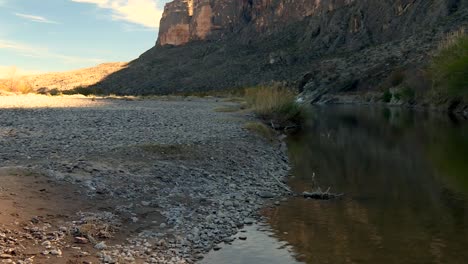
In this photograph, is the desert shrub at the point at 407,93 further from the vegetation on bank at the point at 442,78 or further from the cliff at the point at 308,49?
the cliff at the point at 308,49

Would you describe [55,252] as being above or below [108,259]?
above

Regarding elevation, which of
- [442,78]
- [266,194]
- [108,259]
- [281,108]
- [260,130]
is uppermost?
[442,78]

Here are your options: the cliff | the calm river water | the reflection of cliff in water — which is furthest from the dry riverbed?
the cliff

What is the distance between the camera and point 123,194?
9.41 meters

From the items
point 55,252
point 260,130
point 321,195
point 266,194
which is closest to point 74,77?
point 260,130

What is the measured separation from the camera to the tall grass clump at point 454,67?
3738 centimetres

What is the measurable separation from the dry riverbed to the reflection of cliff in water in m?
1.15

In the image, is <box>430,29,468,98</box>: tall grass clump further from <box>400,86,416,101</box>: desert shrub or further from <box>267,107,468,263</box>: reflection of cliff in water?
<box>267,107,468,263</box>: reflection of cliff in water

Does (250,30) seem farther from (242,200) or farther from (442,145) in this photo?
(242,200)

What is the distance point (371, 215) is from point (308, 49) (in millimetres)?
90246

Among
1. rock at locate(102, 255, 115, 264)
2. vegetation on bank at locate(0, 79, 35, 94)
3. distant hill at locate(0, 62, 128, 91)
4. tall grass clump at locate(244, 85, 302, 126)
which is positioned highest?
distant hill at locate(0, 62, 128, 91)

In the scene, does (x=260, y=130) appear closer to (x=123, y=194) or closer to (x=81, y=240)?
(x=123, y=194)

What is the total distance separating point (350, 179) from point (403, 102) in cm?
4782

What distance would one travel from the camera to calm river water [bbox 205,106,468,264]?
24.9ft
